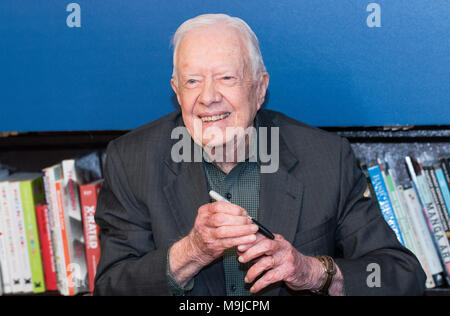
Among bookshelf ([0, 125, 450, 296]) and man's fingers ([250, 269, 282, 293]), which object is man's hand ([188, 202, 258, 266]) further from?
bookshelf ([0, 125, 450, 296])

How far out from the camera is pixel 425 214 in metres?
1.66

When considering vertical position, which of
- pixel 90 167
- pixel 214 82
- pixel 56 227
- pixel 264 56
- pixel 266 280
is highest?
pixel 264 56

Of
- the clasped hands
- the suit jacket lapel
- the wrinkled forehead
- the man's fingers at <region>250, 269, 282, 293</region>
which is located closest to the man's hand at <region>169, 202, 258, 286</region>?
the clasped hands

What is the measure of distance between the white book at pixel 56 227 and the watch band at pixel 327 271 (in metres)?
0.87

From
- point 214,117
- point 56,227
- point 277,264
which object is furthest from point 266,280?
point 56,227

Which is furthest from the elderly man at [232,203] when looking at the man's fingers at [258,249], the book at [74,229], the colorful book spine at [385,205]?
the book at [74,229]

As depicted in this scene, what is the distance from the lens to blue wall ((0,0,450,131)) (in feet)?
5.11

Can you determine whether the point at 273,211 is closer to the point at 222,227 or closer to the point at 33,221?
the point at 222,227

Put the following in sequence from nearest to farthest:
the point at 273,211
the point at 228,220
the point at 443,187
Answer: the point at 228,220 → the point at 273,211 → the point at 443,187

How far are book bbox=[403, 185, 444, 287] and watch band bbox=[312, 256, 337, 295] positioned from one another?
15.7 inches

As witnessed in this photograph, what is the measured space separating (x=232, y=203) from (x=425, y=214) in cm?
68

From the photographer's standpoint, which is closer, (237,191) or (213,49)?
(213,49)
